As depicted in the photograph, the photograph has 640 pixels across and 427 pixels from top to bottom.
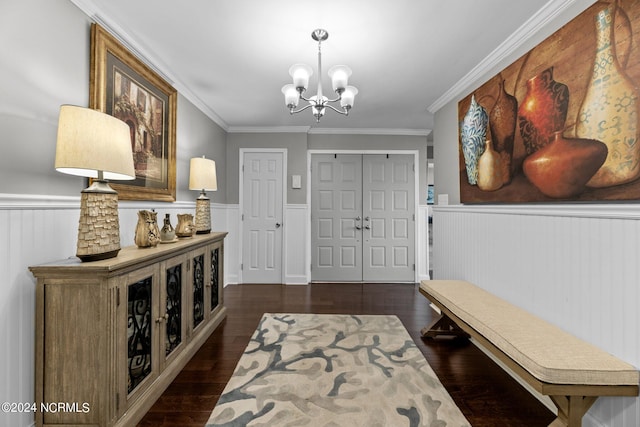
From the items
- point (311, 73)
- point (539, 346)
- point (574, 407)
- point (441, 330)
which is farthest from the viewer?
point (441, 330)

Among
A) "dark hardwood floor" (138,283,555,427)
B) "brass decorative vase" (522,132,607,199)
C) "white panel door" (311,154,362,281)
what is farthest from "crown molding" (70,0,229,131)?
"brass decorative vase" (522,132,607,199)

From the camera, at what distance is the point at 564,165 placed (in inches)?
65.2

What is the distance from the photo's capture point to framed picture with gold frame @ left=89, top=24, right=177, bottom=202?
185cm

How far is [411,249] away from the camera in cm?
466

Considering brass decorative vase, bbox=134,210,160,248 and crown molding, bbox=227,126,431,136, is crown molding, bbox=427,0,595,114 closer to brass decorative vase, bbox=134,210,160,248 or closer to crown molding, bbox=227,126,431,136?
crown molding, bbox=227,126,431,136

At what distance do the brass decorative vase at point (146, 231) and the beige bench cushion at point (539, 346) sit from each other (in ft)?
6.87

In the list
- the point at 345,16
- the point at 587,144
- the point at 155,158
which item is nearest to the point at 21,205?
the point at 155,158

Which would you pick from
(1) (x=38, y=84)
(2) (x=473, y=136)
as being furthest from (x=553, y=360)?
(1) (x=38, y=84)

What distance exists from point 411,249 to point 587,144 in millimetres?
3286

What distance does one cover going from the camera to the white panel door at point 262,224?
4.54 metres

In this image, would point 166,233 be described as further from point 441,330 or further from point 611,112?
point 611,112

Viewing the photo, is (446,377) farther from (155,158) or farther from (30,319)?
(155,158)

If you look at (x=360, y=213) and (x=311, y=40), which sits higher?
(x=311, y=40)

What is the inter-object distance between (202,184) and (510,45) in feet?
9.58
